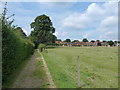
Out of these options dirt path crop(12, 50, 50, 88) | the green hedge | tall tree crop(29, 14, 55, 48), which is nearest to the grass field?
dirt path crop(12, 50, 50, 88)

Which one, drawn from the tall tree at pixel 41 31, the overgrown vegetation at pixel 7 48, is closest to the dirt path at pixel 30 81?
the overgrown vegetation at pixel 7 48

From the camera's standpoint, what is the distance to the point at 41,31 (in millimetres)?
37312

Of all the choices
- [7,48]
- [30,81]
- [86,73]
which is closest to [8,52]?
[7,48]

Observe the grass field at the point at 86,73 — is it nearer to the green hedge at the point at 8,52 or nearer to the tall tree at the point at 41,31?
the green hedge at the point at 8,52

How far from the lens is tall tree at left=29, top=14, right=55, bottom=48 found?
→ 37.2 m

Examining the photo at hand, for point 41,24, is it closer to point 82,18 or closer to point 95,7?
point 82,18

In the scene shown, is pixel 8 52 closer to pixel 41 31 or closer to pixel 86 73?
pixel 86 73

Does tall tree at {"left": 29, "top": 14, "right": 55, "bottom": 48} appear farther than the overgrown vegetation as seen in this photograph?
Yes

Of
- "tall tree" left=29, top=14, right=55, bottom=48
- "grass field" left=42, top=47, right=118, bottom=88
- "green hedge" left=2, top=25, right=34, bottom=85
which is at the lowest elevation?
"grass field" left=42, top=47, right=118, bottom=88

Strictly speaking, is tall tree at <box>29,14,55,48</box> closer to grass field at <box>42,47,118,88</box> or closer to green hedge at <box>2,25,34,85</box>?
grass field at <box>42,47,118,88</box>

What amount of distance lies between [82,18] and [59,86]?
8.96 metres

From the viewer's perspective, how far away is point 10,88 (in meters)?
3.80

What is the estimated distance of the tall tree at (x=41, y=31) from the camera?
37.2 m

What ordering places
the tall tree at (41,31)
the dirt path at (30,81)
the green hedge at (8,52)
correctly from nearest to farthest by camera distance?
1. the green hedge at (8,52)
2. the dirt path at (30,81)
3. the tall tree at (41,31)
